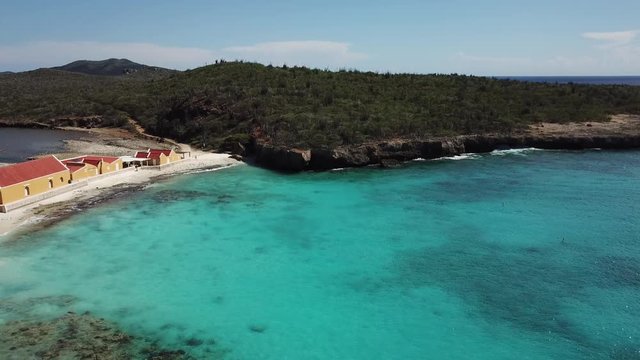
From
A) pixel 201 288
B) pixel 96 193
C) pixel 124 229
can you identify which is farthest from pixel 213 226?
pixel 96 193

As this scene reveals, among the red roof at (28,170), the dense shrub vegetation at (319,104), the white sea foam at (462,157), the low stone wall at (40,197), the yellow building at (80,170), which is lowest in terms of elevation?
the white sea foam at (462,157)

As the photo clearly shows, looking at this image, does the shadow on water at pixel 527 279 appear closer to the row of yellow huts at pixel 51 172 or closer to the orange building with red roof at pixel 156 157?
the row of yellow huts at pixel 51 172

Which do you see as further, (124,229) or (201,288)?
(124,229)

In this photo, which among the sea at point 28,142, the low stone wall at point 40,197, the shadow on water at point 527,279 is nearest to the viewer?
the shadow on water at point 527,279

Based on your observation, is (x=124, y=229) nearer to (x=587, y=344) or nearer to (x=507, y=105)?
(x=587, y=344)

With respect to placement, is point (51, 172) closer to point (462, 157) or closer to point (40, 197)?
point (40, 197)

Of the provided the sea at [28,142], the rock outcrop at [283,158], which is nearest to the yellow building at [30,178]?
the sea at [28,142]

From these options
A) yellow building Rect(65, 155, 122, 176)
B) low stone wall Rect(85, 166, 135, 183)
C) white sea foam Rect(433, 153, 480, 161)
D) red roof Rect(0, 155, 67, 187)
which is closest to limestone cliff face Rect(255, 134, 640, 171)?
white sea foam Rect(433, 153, 480, 161)
